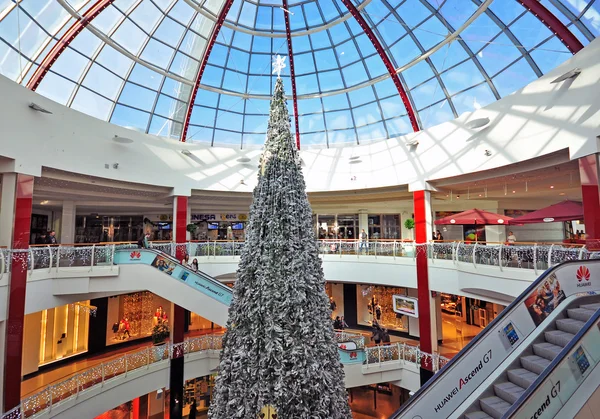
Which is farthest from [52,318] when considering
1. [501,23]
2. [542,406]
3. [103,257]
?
[501,23]

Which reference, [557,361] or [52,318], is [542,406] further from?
[52,318]

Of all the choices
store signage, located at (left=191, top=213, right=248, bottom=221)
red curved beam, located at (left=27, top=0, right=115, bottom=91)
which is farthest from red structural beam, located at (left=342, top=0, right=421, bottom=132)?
store signage, located at (left=191, top=213, right=248, bottom=221)

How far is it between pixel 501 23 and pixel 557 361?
13.5 metres

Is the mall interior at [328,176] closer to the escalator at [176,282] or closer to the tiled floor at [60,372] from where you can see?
the escalator at [176,282]

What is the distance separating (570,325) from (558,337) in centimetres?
43

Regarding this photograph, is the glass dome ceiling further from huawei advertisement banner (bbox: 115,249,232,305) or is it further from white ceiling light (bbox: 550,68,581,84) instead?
huawei advertisement banner (bbox: 115,249,232,305)

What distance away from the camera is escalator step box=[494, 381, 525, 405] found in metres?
5.44

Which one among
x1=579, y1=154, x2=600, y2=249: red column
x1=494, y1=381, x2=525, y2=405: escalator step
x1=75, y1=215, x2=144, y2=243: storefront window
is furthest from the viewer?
x1=75, y1=215, x2=144, y2=243: storefront window

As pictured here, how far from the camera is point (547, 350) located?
19.8 feet

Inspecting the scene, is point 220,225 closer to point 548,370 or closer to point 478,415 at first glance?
point 478,415

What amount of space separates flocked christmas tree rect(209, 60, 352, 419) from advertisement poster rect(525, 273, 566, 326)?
15.2ft

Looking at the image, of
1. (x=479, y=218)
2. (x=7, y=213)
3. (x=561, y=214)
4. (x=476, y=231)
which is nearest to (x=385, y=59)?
(x=479, y=218)

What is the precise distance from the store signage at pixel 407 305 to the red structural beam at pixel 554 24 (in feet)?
42.2

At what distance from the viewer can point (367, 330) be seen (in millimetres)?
22969
